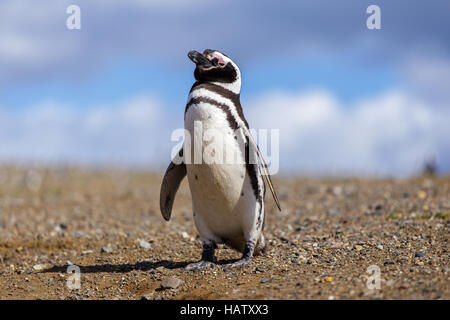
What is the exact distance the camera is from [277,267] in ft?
18.1

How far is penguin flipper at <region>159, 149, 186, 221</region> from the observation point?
20.4ft

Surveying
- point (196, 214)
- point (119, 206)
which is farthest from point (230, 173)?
point (119, 206)

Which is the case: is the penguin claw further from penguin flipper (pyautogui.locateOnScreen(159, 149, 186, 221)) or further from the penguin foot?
penguin flipper (pyautogui.locateOnScreen(159, 149, 186, 221))

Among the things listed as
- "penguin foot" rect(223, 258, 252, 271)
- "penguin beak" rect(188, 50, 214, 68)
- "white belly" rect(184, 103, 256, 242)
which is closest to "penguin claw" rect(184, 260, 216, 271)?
"penguin foot" rect(223, 258, 252, 271)

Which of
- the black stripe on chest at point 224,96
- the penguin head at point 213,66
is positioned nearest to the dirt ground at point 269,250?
the black stripe on chest at point 224,96

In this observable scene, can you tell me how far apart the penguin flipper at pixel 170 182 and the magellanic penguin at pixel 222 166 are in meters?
0.36

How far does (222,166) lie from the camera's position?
5469 millimetres

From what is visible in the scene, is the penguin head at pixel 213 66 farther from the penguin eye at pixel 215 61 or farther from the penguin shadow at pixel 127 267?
the penguin shadow at pixel 127 267

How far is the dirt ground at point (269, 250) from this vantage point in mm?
4820

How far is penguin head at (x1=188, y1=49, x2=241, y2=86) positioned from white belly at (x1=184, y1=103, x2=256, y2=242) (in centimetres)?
38

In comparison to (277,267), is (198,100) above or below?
above
